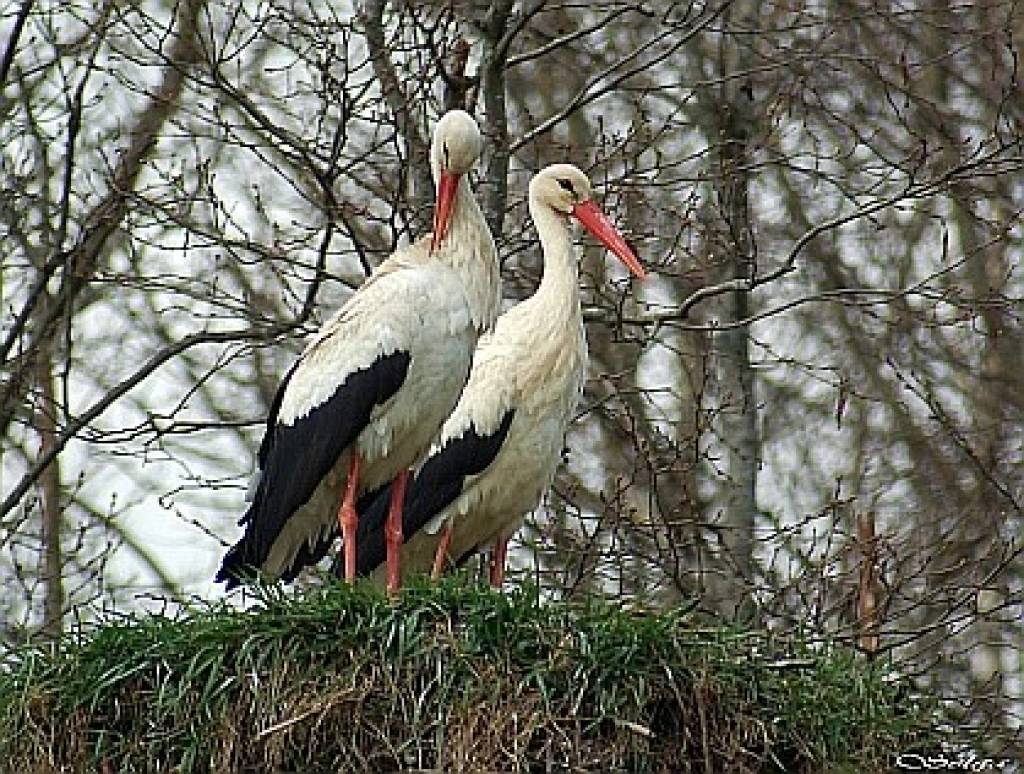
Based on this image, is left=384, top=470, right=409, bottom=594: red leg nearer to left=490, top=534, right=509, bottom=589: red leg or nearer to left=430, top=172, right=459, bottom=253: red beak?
left=490, top=534, right=509, bottom=589: red leg

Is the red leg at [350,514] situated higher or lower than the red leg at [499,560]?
lower

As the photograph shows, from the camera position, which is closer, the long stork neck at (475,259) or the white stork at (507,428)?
the long stork neck at (475,259)

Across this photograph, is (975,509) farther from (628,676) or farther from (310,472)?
(628,676)

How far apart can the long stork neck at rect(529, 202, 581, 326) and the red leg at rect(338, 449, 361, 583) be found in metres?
1.20

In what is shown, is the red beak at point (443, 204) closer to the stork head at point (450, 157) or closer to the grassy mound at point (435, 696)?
the stork head at point (450, 157)

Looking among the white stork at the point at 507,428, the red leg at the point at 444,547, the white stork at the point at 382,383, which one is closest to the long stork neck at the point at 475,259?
the white stork at the point at 382,383

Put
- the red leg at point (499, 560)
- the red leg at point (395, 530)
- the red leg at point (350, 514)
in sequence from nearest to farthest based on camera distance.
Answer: the red leg at point (350, 514)
the red leg at point (395, 530)
the red leg at point (499, 560)

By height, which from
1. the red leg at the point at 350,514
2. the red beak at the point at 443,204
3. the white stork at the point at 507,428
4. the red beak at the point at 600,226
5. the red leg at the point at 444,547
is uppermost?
the red beak at the point at 600,226

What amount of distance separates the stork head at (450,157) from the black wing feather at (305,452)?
1.98ft

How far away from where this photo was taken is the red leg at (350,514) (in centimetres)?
852

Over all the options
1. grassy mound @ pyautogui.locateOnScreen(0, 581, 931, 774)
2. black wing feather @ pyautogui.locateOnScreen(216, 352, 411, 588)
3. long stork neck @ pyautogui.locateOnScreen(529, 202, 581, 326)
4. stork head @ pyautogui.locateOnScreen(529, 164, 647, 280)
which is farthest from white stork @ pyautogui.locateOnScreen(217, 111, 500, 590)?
grassy mound @ pyautogui.locateOnScreen(0, 581, 931, 774)

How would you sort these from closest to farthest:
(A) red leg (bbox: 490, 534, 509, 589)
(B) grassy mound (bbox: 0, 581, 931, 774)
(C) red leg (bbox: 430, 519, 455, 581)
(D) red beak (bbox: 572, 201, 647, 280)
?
(B) grassy mound (bbox: 0, 581, 931, 774), (C) red leg (bbox: 430, 519, 455, 581), (A) red leg (bbox: 490, 534, 509, 589), (D) red beak (bbox: 572, 201, 647, 280)

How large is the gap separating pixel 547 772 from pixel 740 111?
6.27 metres

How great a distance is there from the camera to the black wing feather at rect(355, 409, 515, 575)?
31.0ft
